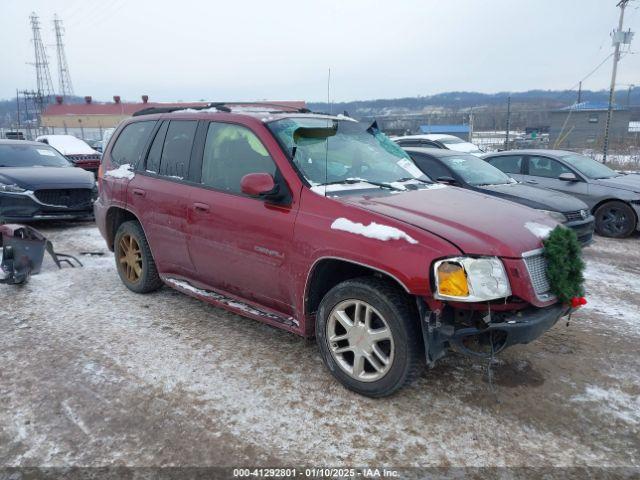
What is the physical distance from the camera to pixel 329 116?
15.2ft

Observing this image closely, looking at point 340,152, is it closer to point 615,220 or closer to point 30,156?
point 615,220

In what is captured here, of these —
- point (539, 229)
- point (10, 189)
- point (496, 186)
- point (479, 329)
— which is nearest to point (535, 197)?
point (496, 186)

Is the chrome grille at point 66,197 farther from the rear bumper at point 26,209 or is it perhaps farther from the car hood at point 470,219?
the car hood at point 470,219

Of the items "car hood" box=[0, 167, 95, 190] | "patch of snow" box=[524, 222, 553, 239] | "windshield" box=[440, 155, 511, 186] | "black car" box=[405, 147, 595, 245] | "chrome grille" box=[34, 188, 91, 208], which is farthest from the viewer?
"chrome grille" box=[34, 188, 91, 208]

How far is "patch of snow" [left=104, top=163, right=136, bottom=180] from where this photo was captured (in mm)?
4957

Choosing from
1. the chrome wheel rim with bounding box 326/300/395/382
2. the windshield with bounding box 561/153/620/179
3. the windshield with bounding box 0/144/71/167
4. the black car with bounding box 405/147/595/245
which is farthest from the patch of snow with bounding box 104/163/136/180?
the windshield with bounding box 561/153/620/179

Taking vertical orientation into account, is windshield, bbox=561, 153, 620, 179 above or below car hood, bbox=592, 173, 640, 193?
above

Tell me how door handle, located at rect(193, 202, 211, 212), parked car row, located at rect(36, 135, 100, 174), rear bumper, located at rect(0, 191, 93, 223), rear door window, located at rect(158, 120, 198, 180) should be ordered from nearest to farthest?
1. door handle, located at rect(193, 202, 211, 212)
2. rear door window, located at rect(158, 120, 198, 180)
3. rear bumper, located at rect(0, 191, 93, 223)
4. parked car row, located at rect(36, 135, 100, 174)

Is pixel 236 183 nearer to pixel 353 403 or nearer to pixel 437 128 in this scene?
pixel 353 403

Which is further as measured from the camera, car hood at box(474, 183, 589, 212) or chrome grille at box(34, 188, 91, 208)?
chrome grille at box(34, 188, 91, 208)

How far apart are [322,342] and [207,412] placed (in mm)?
881

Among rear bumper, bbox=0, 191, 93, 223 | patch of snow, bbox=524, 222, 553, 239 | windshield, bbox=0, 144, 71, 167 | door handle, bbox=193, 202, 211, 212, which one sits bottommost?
rear bumper, bbox=0, 191, 93, 223

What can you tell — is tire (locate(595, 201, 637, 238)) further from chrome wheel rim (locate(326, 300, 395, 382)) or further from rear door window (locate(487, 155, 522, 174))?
chrome wheel rim (locate(326, 300, 395, 382))

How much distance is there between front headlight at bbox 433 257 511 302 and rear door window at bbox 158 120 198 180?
2545 mm
